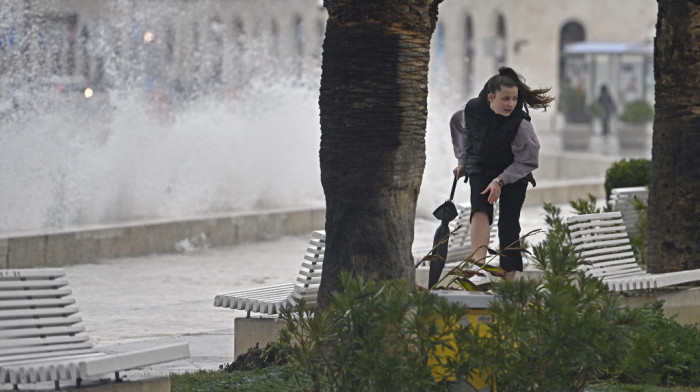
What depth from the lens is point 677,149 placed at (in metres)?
9.34

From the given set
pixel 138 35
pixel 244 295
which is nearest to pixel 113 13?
pixel 138 35

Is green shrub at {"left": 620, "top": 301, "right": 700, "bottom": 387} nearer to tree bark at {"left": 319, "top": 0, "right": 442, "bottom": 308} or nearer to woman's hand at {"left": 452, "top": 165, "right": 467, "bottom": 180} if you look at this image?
tree bark at {"left": 319, "top": 0, "right": 442, "bottom": 308}

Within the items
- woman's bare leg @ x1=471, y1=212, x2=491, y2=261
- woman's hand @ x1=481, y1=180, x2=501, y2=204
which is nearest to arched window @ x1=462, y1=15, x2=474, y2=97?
woman's bare leg @ x1=471, y1=212, x2=491, y2=261

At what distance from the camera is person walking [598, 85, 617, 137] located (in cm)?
4014

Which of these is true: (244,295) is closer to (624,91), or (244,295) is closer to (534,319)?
(534,319)

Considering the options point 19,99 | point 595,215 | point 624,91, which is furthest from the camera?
point 624,91

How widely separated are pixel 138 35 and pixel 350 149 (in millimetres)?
23602

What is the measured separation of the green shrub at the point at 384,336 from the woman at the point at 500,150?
2.71 metres

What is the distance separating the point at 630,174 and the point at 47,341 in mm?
9745

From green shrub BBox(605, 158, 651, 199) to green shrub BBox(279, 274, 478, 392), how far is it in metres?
9.73

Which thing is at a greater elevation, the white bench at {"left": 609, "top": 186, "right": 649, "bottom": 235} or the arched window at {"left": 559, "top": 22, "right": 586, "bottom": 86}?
the arched window at {"left": 559, "top": 22, "right": 586, "bottom": 86}

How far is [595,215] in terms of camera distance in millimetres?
9273

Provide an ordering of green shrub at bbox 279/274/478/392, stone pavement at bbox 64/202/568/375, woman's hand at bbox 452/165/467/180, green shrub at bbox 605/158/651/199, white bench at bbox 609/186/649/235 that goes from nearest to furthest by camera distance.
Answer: green shrub at bbox 279/274/478/392 < woman's hand at bbox 452/165/467/180 < stone pavement at bbox 64/202/568/375 < white bench at bbox 609/186/649/235 < green shrub at bbox 605/158/651/199

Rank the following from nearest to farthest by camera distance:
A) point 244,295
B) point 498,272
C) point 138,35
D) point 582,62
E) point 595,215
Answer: point 498,272 → point 244,295 → point 595,215 → point 138,35 → point 582,62
